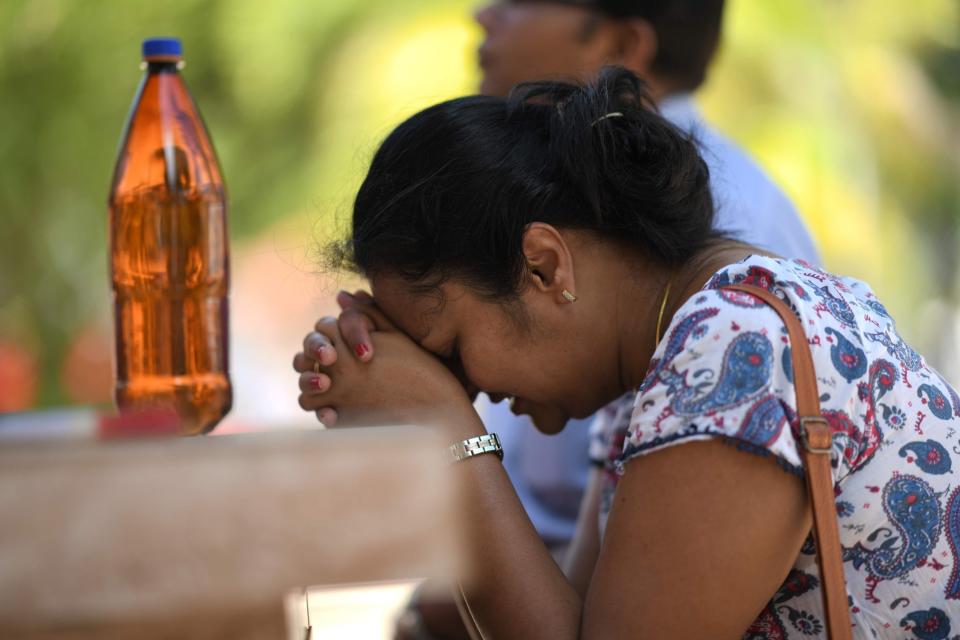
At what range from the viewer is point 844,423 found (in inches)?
51.4

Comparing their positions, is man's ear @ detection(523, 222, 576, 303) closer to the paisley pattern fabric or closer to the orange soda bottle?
the paisley pattern fabric

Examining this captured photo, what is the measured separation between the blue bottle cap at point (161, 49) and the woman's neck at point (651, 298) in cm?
64

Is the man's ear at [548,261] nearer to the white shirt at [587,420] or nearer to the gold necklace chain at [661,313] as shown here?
the gold necklace chain at [661,313]

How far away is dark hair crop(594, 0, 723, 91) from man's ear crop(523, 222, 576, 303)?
48.8 inches

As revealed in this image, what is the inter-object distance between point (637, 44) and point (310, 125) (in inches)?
258

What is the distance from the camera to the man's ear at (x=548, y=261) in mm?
1473

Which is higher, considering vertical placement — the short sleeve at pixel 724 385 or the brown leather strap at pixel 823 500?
the short sleeve at pixel 724 385

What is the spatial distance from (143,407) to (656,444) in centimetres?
66

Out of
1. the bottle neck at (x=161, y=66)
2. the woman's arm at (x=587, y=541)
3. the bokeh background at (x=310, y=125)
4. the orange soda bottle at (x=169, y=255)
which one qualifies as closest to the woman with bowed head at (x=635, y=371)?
the orange soda bottle at (x=169, y=255)

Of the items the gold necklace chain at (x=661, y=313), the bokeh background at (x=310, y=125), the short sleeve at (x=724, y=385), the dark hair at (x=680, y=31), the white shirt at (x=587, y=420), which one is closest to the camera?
the short sleeve at (x=724, y=385)

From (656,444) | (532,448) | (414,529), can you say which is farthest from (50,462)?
(532,448)

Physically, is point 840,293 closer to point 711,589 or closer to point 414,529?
point 711,589

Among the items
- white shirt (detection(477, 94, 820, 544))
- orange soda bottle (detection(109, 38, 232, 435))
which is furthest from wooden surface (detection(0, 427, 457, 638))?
white shirt (detection(477, 94, 820, 544))

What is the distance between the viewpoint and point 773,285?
1.34 metres
